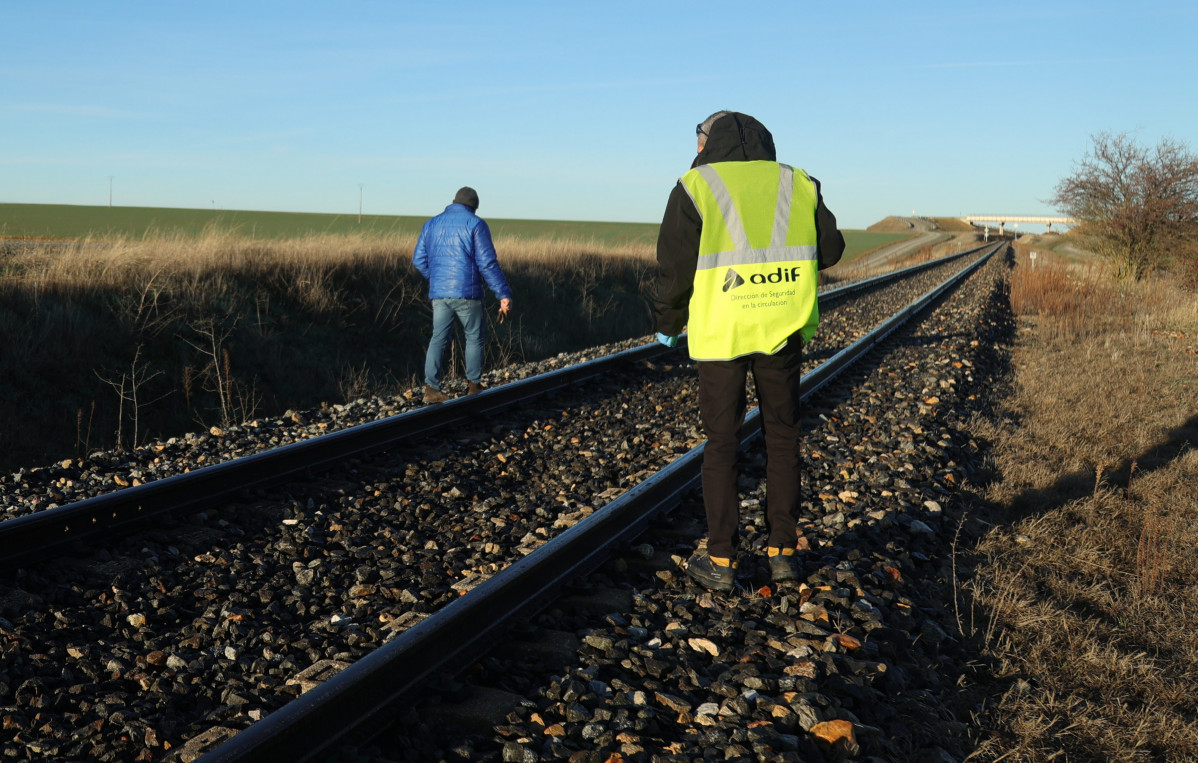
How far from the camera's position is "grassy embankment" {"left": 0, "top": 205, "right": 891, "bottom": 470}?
29.2ft

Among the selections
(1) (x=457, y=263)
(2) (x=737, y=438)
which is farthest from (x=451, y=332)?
(2) (x=737, y=438)

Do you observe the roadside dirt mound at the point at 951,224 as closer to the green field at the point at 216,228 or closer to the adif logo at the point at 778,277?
the green field at the point at 216,228

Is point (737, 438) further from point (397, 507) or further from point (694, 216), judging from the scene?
point (397, 507)

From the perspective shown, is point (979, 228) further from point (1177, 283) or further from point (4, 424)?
point (4, 424)

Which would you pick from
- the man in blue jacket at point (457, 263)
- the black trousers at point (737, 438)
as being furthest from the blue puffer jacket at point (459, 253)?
the black trousers at point (737, 438)

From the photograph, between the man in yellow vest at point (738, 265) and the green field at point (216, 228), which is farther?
the green field at point (216, 228)

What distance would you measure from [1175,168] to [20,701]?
28325 mm

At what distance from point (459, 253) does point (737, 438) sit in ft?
16.9

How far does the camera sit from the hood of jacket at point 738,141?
3662 millimetres

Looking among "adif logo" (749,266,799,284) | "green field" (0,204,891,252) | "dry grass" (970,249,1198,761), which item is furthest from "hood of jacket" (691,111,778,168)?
"green field" (0,204,891,252)

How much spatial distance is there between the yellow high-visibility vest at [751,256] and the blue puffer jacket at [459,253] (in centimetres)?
492

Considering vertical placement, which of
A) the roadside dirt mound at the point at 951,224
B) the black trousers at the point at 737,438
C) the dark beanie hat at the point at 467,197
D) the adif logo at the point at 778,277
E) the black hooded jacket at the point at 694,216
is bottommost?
the black trousers at the point at 737,438

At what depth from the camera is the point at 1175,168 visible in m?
24.2

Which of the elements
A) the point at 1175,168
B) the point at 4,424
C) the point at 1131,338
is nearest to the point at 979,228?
the point at 1175,168
